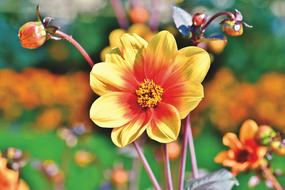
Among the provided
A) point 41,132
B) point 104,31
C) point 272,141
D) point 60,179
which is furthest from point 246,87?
point 272,141

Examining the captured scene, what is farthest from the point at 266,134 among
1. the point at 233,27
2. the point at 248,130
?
Answer: the point at 233,27

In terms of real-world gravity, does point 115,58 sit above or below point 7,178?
above

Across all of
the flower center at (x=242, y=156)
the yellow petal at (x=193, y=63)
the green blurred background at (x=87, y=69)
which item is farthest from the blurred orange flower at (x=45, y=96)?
the yellow petal at (x=193, y=63)

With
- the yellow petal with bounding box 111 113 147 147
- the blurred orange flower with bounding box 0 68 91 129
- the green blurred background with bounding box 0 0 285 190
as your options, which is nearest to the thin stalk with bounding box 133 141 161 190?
the yellow petal with bounding box 111 113 147 147

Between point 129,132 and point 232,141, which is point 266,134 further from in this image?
point 129,132

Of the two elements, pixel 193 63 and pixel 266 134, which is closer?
pixel 193 63

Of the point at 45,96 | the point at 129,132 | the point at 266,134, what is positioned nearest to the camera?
the point at 129,132
